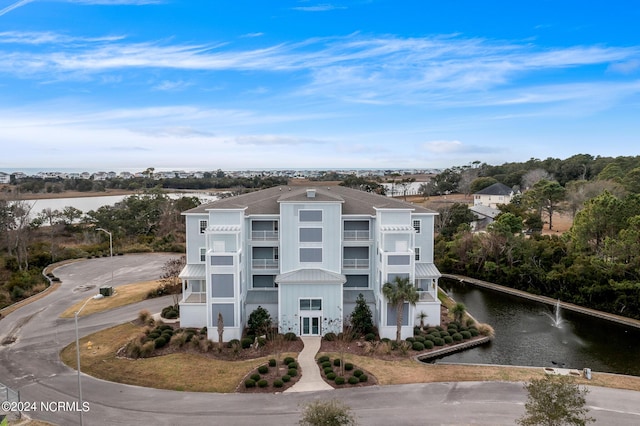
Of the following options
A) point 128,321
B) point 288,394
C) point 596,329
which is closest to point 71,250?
point 128,321

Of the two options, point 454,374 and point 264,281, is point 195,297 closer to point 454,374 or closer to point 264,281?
point 264,281

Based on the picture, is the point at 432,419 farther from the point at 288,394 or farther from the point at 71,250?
the point at 71,250

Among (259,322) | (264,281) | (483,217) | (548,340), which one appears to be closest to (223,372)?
(259,322)

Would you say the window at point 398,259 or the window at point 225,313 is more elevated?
the window at point 398,259

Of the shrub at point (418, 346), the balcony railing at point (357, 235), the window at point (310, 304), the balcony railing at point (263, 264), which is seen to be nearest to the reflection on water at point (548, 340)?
the shrub at point (418, 346)

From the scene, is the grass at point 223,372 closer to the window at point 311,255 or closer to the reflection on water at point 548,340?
the reflection on water at point 548,340

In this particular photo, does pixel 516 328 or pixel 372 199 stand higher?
pixel 372 199
